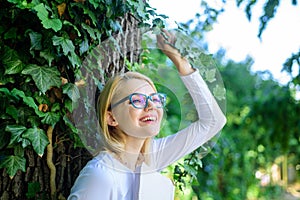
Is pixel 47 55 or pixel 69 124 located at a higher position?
pixel 47 55

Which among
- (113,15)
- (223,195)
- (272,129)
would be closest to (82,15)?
(113,15)

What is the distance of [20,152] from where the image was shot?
3.71ft

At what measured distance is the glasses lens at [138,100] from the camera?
103 centimetres

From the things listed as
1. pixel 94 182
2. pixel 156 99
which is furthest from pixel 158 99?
pixel 94 182

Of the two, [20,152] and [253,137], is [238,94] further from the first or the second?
[20,152]

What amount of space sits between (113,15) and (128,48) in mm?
131

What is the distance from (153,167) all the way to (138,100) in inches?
7.4

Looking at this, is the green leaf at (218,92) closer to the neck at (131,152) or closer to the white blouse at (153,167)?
the white blouse at (153,167)

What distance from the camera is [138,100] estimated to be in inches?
40.5

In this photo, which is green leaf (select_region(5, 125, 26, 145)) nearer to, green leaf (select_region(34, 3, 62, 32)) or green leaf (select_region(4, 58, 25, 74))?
green leaf (select_region(4, 58, 25, 74))

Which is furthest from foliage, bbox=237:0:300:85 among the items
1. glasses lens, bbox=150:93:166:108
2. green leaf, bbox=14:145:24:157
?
green leaf, bbox=14:145:24:157

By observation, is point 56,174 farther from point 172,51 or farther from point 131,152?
point 172,51

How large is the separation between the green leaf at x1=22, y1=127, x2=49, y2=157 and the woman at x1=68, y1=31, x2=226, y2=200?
12 centimetres

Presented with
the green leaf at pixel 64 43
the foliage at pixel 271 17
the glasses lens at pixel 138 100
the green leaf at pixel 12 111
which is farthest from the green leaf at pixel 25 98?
the foliage at pixel 271 17
